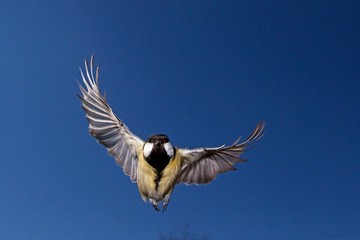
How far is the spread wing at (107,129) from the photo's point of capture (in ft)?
10.6

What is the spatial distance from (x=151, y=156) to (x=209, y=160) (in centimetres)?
87

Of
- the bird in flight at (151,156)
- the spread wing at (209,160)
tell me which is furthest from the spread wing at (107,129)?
the spread wing at (209,160)

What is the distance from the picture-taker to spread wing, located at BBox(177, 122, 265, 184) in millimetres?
3139

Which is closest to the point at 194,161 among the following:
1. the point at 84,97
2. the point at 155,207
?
the point at 155,207

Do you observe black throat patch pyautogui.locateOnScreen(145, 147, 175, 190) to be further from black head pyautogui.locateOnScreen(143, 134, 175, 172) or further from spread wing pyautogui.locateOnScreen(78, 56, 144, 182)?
spread wing pyautogui.locateOnScreen(78, 56, 144, 182)

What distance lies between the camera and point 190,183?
3.56 m

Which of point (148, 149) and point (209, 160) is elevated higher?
point (209, 160)

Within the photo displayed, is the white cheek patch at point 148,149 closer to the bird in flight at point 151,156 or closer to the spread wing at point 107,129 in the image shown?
the bird in flight at point 151,156

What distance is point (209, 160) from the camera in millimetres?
3443

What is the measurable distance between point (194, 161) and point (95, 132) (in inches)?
28.9

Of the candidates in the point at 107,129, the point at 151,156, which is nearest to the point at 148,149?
the point at 151,156

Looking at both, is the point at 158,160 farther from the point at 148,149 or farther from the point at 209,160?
the point at 209,160

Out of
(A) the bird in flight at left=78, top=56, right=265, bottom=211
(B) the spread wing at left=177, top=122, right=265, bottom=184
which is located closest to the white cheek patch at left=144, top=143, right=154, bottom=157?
(A) the bird in flight at left=78, top=56, right=265, bottom=211

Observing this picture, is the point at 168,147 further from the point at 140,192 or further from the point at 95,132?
the point at 95,132
